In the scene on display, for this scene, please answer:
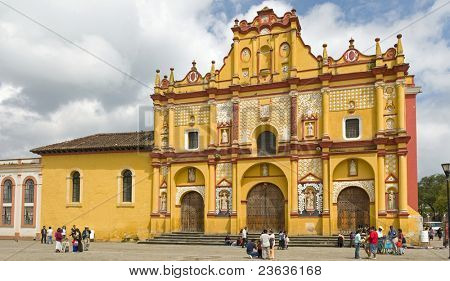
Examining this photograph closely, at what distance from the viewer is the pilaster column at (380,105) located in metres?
30.1

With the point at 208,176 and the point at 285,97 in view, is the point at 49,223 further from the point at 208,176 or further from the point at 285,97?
the point at 285,97

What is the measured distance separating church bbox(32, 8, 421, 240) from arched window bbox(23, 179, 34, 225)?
113 cm

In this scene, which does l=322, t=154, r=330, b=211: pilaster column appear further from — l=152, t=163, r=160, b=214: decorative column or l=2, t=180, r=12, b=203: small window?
l=2, t=180, r=12, b=203: small window

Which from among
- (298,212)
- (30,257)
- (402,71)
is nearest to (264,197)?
(298,212)

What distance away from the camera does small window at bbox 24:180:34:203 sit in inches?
1526

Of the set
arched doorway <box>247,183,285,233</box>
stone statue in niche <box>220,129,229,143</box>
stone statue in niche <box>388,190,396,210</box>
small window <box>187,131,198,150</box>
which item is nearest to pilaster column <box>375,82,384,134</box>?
stone statue in niche <box>388,190,396,210</box>

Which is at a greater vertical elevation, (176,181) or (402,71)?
(402,71)

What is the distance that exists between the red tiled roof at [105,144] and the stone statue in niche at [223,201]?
627cm

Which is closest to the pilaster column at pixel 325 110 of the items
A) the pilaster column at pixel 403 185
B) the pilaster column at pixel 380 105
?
the pilaster column at pixel 380 105

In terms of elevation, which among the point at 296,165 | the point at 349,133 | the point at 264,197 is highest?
the point at 349,133

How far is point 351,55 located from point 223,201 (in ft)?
39.6

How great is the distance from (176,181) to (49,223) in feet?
33.6

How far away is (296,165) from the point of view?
1244 inches

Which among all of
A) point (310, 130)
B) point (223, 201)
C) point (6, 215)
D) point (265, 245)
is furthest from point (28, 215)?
point (265, 245)
